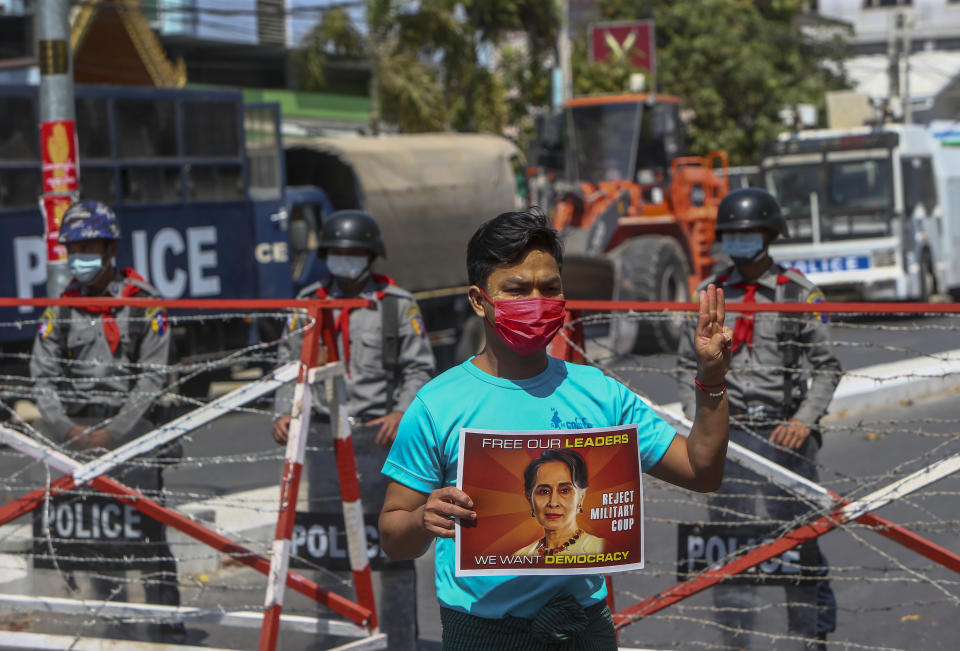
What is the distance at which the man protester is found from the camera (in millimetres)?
2811

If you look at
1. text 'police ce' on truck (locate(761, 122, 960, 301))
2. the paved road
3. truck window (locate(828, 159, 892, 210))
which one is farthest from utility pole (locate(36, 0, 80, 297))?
truck window (locate(828, 159, 892, 210))

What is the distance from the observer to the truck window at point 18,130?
465 inches

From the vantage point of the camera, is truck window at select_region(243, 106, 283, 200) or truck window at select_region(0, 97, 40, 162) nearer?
truck window at select_region(0, 97, 40, 162)

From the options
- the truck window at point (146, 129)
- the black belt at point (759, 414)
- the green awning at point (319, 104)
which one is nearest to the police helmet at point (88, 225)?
the black belt at point (759, 414)

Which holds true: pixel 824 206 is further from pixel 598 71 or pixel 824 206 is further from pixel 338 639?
pixel 338 639

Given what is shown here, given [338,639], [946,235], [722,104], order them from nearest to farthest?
[338,639]
[946,235]
[722,104]

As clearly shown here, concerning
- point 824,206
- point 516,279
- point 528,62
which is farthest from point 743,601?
point 528,62

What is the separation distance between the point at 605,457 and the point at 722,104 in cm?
3269

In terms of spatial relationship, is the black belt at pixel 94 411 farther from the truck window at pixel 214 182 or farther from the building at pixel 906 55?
the building at pixel 906 55

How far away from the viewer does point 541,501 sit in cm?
272

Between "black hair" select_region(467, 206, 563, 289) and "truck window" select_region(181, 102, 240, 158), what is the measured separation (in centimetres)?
1126

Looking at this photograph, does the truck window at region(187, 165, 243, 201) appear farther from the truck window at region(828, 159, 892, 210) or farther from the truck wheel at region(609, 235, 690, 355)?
the truck window at region(828, 159, 892, 210)

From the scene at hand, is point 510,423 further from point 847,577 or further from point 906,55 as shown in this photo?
point 906,55

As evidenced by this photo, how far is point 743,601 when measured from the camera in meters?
5.48
